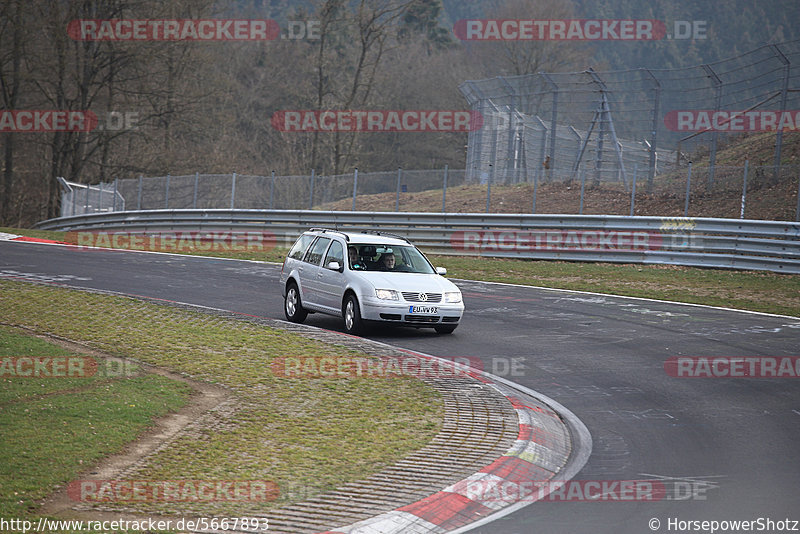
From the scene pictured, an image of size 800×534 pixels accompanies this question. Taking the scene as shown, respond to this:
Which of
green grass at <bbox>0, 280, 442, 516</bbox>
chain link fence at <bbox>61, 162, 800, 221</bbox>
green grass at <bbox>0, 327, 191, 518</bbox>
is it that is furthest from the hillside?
green grass at <bbox>0, 327, 191, 518</bbox>

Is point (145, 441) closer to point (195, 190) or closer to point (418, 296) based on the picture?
point (418, 296)

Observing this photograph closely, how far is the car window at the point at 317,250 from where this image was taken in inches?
619

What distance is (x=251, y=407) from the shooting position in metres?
9.02

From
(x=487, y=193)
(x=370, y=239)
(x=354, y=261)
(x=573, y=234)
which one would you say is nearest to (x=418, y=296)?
(x=354, y=261)

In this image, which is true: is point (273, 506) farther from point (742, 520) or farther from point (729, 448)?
point (729, 448)

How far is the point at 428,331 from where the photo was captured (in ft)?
50.1

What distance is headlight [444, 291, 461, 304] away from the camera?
14356 millimetres

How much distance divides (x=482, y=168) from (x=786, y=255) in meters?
14.8

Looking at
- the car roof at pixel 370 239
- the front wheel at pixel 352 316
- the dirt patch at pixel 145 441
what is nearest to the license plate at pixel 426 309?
the front wheel at pixel 352 316

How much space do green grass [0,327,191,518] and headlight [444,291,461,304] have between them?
5542 mm

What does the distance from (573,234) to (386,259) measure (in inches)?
485

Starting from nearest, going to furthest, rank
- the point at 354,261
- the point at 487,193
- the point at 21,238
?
the point at 354,261 → the point at 487,193 → the point at 21,238

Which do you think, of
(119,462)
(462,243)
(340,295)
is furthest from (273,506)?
(462,243)

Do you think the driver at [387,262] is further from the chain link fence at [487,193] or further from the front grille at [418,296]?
the chain link fence at [487,193]
